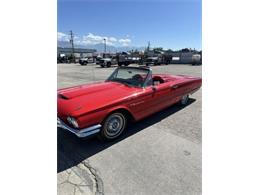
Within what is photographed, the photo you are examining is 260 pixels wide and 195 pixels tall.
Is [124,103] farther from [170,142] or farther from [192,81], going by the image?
[192,81]

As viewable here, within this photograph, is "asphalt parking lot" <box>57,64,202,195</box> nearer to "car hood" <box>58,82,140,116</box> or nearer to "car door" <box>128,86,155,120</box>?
"car door" <box>128,86,155,120</box>

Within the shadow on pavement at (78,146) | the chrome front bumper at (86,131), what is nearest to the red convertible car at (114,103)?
the chrome front bumper at (86,131)

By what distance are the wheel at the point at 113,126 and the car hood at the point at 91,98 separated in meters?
0.31

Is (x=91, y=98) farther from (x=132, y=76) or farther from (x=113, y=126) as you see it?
(x=132, y=76)

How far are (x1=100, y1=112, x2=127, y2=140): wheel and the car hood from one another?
12.3 inches

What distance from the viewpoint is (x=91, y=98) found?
308 cm

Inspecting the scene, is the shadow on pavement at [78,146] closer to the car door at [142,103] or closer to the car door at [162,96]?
the car door at [142,103]

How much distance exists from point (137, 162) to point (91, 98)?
1369 millimetres

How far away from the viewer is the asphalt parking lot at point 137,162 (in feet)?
6.91

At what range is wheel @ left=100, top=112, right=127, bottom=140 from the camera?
2998mm

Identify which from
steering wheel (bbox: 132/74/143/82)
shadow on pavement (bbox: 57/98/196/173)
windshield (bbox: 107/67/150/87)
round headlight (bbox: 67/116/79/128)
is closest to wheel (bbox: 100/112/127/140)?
shadow on pavement (bbox: 57/98/196/173)

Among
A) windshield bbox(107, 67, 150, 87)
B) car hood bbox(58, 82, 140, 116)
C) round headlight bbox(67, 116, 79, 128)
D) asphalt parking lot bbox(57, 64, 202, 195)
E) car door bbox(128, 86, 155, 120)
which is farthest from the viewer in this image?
windshield bbox(107, 67, 150, 87)

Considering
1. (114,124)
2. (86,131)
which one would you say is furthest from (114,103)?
(86,131)

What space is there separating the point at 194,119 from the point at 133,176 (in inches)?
95.8
